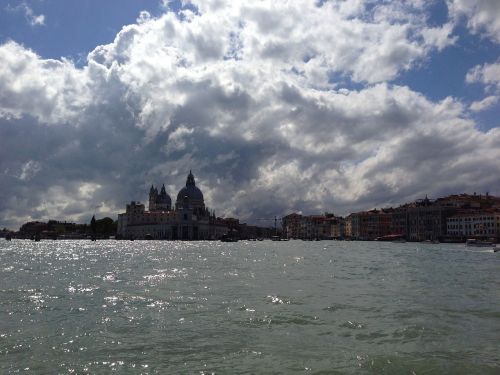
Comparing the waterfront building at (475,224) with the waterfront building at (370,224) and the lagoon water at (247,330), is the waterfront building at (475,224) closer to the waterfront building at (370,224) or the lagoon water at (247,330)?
the waterfront building at (370,224)

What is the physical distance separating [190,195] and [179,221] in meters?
16.0

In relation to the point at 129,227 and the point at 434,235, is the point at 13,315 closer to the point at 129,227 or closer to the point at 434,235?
the point at 434,235

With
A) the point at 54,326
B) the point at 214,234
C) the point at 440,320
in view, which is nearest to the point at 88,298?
the point at 54,326

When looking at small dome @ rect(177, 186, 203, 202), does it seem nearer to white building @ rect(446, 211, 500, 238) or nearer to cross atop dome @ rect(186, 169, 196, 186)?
cross atop dome @ rect(186, 169, 196, 186)

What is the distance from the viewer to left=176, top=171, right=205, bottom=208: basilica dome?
189m

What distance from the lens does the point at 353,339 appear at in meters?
11.1

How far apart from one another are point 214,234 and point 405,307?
17790 centimetres

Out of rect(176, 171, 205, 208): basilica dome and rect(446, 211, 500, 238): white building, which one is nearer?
rect(446, 211, 500, 238): white building

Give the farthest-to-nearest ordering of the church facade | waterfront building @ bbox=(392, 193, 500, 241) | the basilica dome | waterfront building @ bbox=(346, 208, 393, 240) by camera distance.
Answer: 1. the basilica dome
2. the church facade
3. waterfront building @ bbox=(346, 208, 393, 240)
4. waterfront building @ bbox=(392, 193, 500, 241)

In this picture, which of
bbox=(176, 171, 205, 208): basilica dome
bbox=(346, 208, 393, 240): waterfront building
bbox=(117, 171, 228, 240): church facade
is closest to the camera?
bbox=(346, 208, 393, 240): waterfront building

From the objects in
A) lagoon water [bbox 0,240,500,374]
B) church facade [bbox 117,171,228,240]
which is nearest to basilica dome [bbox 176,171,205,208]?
church facade [bbox 117,171,228,240]

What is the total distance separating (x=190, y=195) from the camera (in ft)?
628

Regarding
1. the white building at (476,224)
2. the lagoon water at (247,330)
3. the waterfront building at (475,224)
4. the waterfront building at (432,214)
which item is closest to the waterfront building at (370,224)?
the waterfront building at (432,214)

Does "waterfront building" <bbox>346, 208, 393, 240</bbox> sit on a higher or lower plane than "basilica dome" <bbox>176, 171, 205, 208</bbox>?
lower
